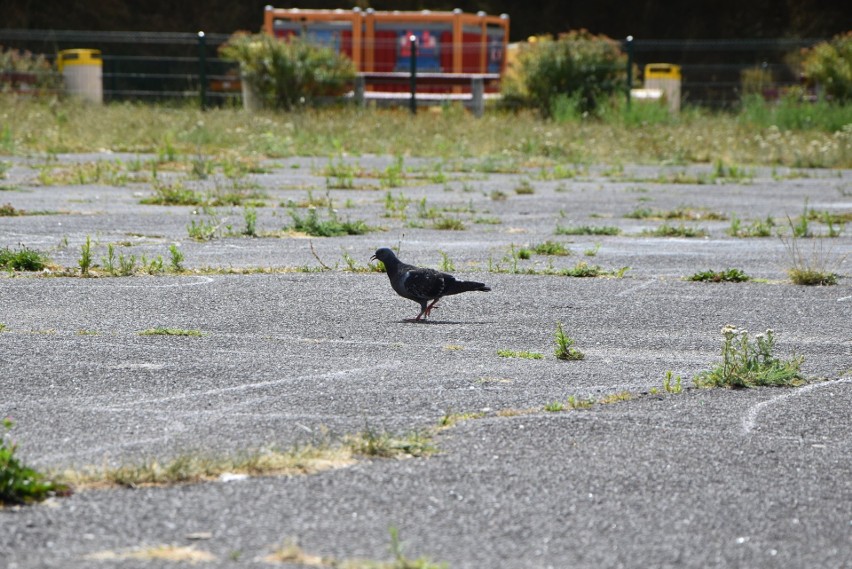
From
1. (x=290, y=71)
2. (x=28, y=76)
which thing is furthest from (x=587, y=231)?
(x=28, y=76)

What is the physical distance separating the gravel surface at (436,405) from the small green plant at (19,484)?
0.06 m

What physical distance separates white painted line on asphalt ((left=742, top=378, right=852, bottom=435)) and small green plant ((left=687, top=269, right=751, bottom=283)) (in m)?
3.39

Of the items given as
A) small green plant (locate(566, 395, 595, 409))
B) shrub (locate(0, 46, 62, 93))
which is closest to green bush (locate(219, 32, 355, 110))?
shrub (locate(0, 46, 62, 93))

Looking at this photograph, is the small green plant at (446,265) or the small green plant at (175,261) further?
the small green plant at (446,265)

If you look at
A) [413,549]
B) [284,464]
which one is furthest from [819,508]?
[284,464]

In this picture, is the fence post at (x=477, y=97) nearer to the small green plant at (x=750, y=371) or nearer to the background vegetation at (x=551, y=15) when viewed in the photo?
the background vegetation at (x=551, y=15)

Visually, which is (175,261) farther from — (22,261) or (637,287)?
(637,287)

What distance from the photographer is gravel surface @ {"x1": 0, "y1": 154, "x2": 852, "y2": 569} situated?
431 cm

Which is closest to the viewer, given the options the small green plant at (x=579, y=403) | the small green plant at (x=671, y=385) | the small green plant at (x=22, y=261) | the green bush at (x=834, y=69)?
the small green plant at (x=579, y=403)

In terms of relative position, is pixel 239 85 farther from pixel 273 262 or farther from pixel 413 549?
pixel 413 549

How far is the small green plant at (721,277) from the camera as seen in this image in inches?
404

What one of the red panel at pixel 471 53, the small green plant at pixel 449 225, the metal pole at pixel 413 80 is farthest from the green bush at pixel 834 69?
the small green plant at pixel 449 225

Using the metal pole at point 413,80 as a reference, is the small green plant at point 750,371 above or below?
below

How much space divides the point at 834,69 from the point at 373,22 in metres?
11.4
